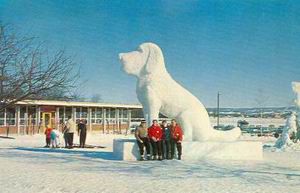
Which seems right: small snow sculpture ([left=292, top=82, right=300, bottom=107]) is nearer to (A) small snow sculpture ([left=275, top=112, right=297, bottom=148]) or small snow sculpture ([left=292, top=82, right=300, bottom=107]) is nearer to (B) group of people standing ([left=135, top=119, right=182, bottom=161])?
(A) small snow sculpture ([left=275, top=112, right=297, bottom=148])

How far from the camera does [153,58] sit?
52.6ft

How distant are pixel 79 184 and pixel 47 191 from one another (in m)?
1.01

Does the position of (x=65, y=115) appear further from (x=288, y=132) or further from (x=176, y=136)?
(x=176, y=136)

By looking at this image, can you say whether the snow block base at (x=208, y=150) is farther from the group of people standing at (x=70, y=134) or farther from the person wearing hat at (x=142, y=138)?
the group of people standing at (x=70, y=134)

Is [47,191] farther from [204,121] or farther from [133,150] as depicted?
[204,121]

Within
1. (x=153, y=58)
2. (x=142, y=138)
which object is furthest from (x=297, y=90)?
(x=142, y=138)

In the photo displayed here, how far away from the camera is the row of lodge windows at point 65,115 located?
132ft

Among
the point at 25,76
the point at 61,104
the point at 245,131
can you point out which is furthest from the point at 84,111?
the point at 25,76

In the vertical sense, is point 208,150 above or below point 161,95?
below

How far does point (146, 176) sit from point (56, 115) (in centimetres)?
3425

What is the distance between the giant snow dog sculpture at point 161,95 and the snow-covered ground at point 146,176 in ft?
5.72

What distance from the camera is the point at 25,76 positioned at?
16547mm

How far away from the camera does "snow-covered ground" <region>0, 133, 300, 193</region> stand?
906 centimetres

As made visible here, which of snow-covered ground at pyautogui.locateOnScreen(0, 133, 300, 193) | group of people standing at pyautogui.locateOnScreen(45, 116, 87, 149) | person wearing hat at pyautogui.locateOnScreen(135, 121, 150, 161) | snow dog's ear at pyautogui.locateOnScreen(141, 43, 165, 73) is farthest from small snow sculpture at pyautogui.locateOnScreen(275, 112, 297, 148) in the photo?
person wearing hat at pyautogui.locateOnScreen(135, 121, 150, 161)
